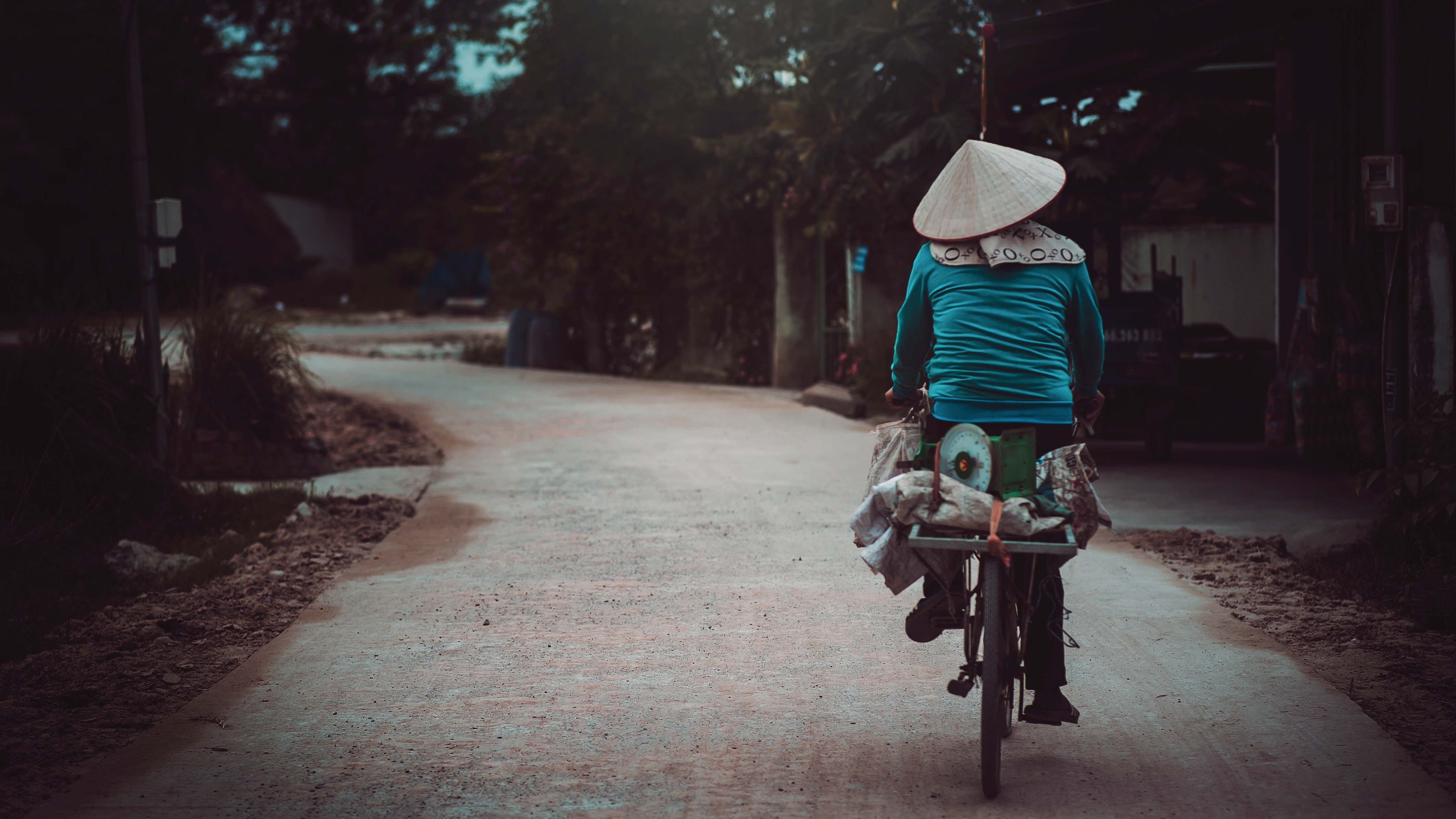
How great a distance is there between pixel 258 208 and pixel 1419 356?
35812mm

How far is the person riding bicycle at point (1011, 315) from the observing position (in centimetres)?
420

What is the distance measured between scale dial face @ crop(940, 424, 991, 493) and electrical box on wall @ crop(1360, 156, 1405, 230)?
4790mm

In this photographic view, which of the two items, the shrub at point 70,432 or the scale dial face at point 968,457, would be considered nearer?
the scale dial face at point 968,457

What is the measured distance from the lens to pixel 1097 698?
493 centimetres

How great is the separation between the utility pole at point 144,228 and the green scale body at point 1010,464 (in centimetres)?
721

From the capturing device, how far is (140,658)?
5707mm

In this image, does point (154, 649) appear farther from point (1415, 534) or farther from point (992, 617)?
point (1415, 534)

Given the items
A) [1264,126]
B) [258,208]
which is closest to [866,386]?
[1264,126]

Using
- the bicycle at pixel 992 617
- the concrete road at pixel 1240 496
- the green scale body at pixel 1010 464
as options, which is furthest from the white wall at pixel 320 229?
the green scale body at pixel 1010 464

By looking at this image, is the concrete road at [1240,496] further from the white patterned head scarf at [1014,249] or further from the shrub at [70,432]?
the shrub at [70,432]

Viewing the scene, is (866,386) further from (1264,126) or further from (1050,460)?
(1050,460)

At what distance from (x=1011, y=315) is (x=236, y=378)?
8.80 meters

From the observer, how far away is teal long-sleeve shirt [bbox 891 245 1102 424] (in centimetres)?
420

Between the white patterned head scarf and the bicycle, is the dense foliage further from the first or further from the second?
the bicycle
